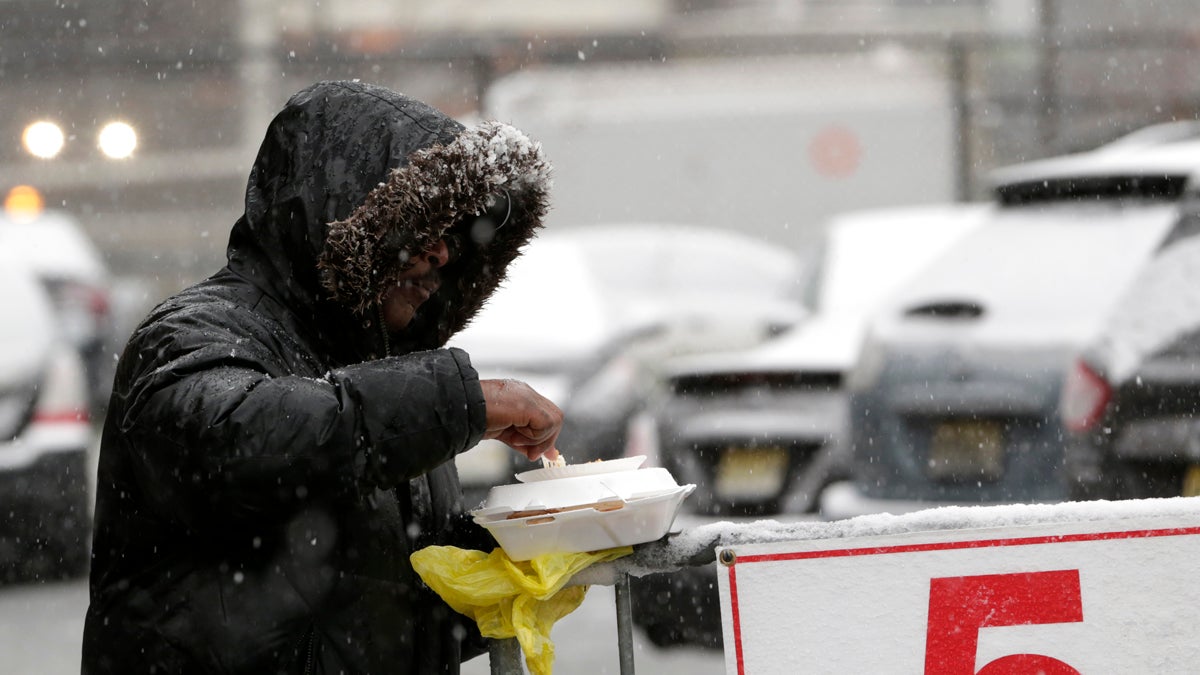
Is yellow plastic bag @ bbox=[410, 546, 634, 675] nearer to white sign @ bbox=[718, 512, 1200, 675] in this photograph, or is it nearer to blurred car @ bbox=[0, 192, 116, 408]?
white sign @ bbox=[718, 512, 1200, 675]

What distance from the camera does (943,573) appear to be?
7.67ft

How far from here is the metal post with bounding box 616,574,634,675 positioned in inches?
92.7

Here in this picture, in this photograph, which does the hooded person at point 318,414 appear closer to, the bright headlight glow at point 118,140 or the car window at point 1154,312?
the car window at point 1154,312

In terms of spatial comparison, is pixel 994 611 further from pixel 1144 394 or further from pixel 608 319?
pixel 608 319

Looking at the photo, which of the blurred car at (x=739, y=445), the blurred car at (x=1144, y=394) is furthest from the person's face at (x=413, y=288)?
the blurred car at (x=739, y=445)

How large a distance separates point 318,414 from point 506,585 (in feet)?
1.42

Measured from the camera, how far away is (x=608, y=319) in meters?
8.39

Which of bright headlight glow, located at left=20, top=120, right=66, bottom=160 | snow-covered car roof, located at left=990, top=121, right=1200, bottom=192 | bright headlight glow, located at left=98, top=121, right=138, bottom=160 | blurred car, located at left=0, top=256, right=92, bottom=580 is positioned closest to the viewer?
snow-covered car roof, located at left=990, top=121, right=1200, bottom=192

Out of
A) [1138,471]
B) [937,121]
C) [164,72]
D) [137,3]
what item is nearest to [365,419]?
[1138,471]

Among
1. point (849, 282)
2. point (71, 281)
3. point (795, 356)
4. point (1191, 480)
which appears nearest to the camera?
point (1191, 480)

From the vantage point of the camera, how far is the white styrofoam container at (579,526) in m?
2.30

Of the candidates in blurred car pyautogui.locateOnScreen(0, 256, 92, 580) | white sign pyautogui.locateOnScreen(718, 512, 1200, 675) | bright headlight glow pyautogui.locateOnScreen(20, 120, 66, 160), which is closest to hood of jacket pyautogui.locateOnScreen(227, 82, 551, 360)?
white sign pyautogui.locateOnScreen(718, 512, 1200, 675)

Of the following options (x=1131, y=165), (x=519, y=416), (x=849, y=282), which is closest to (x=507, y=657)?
(x=519, y=416)

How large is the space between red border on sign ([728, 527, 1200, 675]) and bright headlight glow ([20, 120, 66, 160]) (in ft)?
51.8
